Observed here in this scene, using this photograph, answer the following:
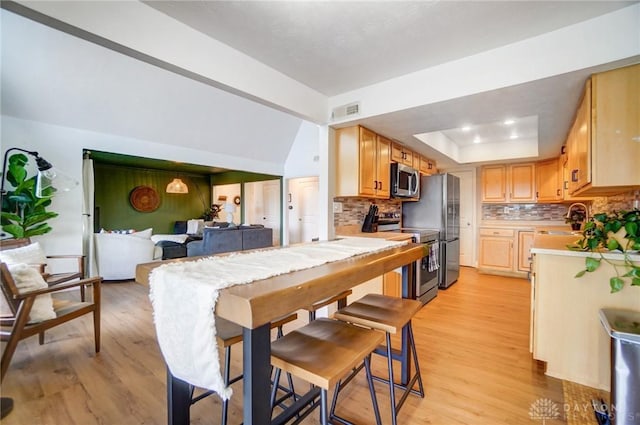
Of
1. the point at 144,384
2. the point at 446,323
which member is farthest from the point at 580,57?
the point at 144,384

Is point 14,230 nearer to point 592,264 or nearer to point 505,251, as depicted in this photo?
point 592,264

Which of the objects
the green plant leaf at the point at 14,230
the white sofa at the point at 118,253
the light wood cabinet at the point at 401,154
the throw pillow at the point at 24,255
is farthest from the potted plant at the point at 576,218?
the green plant leaf at the point at 14,230

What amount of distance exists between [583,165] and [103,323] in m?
4.54

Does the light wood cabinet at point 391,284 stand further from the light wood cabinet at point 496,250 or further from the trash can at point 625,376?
the light wood cabinet at point 496,250

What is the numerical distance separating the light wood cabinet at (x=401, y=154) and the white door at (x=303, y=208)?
288cm

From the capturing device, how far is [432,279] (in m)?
3.69

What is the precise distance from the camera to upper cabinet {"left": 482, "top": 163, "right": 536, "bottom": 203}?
195 inches

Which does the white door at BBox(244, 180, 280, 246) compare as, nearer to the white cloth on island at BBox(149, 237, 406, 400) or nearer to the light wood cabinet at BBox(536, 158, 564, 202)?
the light wood cabinet at BBox(536, 158, 564, 202)

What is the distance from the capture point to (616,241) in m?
1.61

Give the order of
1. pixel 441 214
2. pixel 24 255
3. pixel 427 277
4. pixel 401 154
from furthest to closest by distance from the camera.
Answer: pixel 441 214 → pixel 401 154 → pixel 427 277 → pixel 24 255

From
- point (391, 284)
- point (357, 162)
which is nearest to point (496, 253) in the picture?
point (391, 284)

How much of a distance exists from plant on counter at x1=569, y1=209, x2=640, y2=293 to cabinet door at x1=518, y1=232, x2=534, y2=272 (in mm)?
3495

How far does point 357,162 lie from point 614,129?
1864 millimetres

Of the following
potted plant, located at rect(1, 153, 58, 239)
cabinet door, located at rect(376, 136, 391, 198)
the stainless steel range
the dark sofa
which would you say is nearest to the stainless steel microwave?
cabinet door, located at rect(376, 136, 391, 198)
